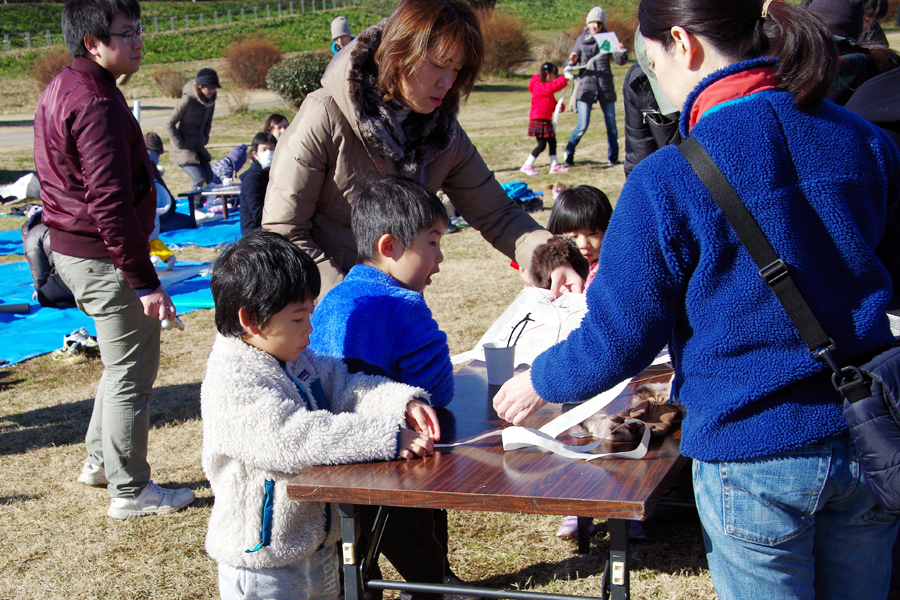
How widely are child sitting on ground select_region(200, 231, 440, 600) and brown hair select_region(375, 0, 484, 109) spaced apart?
0.76m

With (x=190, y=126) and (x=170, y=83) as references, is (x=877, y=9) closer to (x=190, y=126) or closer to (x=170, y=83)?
(x=190, y=126)

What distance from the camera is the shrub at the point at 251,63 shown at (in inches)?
1081

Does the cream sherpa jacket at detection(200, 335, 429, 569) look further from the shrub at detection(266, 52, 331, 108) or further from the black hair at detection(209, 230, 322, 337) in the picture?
the shrub at detection(266, 52, 331, 108)

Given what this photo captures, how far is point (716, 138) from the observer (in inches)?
50.9

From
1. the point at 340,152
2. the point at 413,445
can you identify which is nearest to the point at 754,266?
the point at 413,445

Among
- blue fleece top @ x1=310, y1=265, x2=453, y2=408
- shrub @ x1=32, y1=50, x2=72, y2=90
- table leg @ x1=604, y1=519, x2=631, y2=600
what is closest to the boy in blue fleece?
blue fleece top @ x1=310, y1=265, x2=453, y2=408

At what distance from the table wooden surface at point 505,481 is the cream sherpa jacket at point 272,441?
66 mm

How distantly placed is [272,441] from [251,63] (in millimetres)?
28054

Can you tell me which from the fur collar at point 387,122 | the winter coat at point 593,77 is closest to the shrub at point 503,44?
the winter coat at point 593,77

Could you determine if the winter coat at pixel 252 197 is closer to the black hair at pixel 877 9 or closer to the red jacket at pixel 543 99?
the black hair at pixel 877 9

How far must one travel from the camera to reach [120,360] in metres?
3.20

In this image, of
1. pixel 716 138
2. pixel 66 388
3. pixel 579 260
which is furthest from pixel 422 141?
pixel 66 388

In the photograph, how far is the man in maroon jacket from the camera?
2947mm

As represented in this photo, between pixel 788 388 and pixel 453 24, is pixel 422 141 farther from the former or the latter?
pixel 788 388
